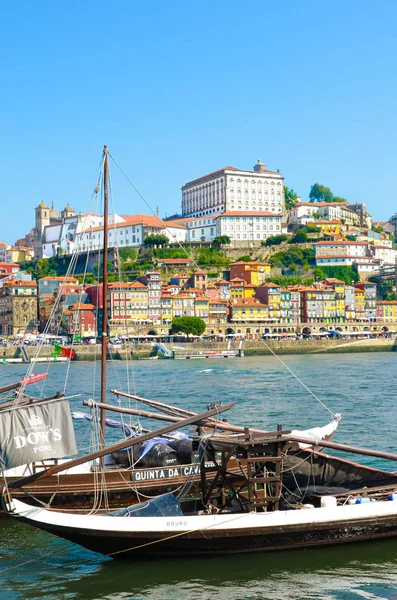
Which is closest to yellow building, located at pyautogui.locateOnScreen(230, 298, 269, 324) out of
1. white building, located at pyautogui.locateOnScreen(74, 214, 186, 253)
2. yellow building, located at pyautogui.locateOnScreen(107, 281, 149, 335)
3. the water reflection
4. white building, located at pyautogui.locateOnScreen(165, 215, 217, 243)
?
yellow building, located at pyautogui.locateOnScreen(107, 281, 149, 335)

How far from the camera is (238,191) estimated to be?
110188 millimetres

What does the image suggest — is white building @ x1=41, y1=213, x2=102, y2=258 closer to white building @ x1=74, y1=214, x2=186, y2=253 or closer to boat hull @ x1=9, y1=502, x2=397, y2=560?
white building @ x1=74, y1=214, x2=186, y2=253

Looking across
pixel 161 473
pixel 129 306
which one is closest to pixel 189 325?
pixel 129 306

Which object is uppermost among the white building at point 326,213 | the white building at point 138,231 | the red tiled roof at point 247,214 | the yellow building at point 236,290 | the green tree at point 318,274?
the white building at point 326,213

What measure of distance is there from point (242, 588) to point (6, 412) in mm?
4031

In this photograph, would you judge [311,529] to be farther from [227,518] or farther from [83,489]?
[83,489]

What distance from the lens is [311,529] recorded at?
1160 cm

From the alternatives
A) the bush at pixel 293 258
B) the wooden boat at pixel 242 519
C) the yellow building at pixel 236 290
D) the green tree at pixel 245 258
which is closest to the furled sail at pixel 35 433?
the wooden boat at pixel 242 519

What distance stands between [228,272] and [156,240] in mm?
11011

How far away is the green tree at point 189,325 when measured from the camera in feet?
267

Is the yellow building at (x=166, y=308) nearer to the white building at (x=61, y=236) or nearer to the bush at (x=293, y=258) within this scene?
the bush at (x=293, y=258)

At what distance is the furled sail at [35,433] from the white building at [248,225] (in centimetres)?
9160

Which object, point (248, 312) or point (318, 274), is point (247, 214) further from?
point (248, 312)

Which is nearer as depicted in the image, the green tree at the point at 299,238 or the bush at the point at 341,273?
the bush at the point at 341,273
